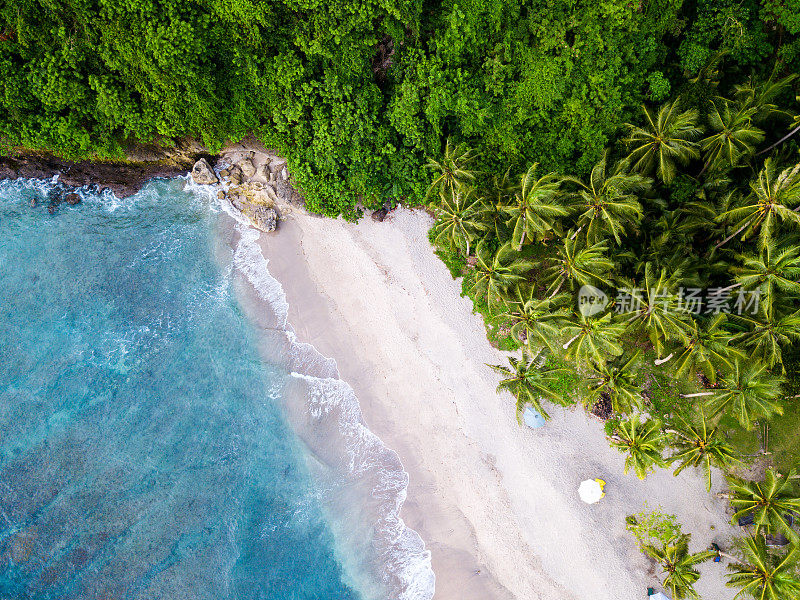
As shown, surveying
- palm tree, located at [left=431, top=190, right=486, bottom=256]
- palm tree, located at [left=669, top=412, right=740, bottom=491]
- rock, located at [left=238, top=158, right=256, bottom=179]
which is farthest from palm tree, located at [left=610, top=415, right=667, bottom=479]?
rock, located at [left=238, top=158, right=256, bottom=179]

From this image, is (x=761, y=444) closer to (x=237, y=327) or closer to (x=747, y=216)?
(x=747, y=216)

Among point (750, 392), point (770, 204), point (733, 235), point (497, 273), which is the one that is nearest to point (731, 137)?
point (770, 204)

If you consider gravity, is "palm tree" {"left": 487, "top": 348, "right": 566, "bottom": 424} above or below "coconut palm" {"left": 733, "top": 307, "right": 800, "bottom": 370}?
below

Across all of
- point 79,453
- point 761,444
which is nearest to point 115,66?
point 79,453

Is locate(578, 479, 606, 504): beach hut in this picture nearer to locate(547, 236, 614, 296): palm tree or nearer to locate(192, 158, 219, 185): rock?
locate(547, 236, 614, 296): palm tree

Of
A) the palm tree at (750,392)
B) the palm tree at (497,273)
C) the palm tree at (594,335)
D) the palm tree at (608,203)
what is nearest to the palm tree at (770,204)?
the palm tree at (608,203)

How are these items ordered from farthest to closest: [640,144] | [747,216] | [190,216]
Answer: [190,216], [640,144], [747,216]

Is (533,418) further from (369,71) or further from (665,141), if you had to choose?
(369,71)
